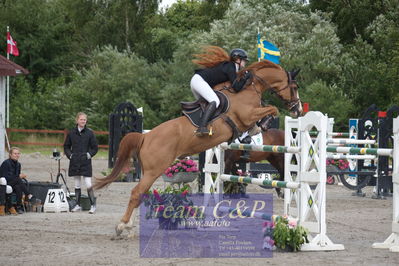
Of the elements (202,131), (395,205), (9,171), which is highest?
(202,131)

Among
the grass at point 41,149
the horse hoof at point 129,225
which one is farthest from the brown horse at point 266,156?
the grass at point 41,149

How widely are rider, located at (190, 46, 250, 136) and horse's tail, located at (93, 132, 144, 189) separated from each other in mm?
791

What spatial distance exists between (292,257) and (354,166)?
10199 mm

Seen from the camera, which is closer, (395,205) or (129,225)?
(395,205)

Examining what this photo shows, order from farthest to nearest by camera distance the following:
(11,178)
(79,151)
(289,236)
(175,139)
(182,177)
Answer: (182,177)
(79,151)
(11,178)
(175,139)
(289,236)

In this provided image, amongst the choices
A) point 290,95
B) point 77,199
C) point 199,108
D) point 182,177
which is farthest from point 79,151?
point 290,95

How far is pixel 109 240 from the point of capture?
859 centimetres

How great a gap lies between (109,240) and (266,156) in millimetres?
6272

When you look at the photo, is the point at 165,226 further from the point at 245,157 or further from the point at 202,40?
the point at 202,40

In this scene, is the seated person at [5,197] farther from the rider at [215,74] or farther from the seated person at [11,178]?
the rider at [215,74]

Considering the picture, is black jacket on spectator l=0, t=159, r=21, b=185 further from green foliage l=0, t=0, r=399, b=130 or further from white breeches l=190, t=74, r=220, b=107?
green foliage l=0, t=0, r=399, b=130

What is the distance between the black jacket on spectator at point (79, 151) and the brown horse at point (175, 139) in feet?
8.23

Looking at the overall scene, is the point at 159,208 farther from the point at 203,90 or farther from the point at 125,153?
the point at 203,90

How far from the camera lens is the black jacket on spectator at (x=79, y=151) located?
1164cm
